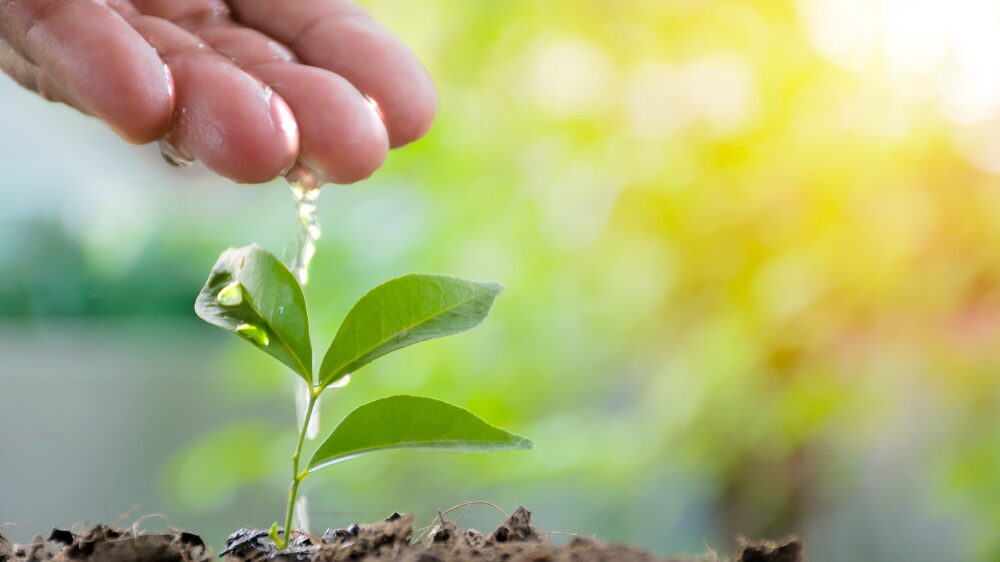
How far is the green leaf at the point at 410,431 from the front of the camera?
1.32 ft

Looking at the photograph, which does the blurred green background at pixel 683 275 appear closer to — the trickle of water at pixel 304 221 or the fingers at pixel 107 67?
the trickle of water at pixel 304 221

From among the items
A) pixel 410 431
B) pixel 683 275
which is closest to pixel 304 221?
pixel 410 431

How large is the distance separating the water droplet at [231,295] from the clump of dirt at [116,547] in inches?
4.1

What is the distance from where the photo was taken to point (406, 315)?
0.42 meters

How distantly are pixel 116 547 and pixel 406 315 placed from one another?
155 mm

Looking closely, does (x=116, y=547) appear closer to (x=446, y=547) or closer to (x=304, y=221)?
(x=446, y=547)

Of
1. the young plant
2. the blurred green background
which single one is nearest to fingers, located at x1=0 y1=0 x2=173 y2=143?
the young plant

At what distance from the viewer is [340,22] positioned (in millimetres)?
631

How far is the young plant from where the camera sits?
0.41 meters

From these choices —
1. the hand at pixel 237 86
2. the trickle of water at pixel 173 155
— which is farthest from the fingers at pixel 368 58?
the trickle of water at pixel 173 155

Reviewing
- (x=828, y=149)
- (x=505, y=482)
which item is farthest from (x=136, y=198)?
(x=828, y=149)

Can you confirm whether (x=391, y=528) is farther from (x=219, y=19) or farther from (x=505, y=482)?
A: (x=505, y=482)

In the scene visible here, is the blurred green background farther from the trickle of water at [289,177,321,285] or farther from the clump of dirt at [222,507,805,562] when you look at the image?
the clump of dirt at [222,507,805,562]

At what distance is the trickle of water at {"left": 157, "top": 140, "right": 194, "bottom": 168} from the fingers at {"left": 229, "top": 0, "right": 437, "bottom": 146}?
106mm
